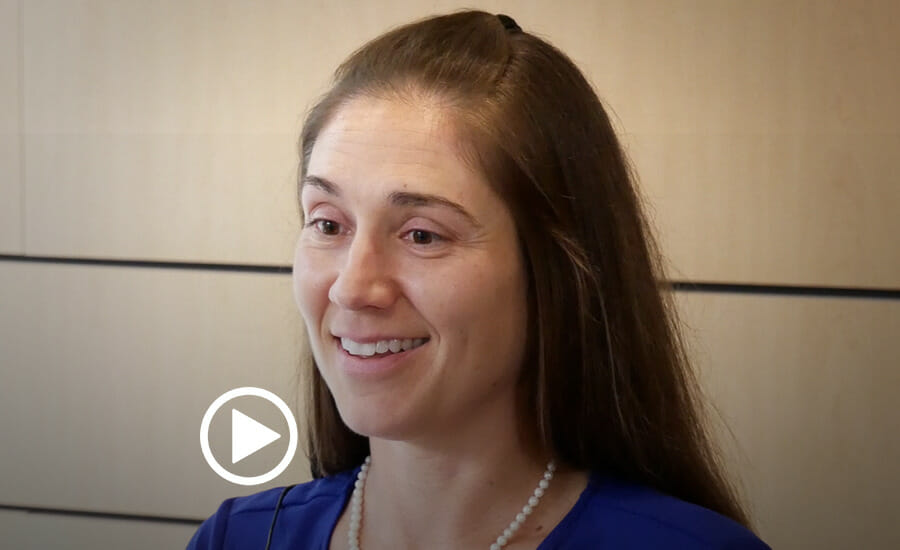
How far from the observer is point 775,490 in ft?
4.34

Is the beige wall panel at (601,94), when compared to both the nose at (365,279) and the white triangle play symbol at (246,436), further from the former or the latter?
the nose at (365,279)

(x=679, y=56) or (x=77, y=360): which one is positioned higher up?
(x=679, y=56)

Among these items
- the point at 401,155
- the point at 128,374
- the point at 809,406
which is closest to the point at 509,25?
the point at 401,155

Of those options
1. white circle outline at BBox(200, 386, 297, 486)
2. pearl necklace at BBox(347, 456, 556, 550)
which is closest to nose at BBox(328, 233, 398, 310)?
pearl necklace at BBox(347, 456, 556, 550)

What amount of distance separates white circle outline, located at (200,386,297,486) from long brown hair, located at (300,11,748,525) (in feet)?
2.32

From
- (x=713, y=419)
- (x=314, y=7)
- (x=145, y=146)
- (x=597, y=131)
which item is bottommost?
(x=713, y=419)

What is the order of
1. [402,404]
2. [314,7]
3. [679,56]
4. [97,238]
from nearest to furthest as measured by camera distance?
[402,404], [679,56], [314,7], [97,238]

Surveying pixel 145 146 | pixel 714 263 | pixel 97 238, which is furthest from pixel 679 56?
pixel 97 238

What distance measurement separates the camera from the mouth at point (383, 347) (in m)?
0.74

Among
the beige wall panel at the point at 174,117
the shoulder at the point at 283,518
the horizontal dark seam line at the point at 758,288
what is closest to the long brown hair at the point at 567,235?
the shoulder at the point at 283,518

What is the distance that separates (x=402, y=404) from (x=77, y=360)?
100 cm

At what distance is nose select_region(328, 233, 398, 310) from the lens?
28.1 inches

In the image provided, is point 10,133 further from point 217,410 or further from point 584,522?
point 584,522

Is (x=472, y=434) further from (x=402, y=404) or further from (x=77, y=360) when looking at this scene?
(x=77, y=360)
